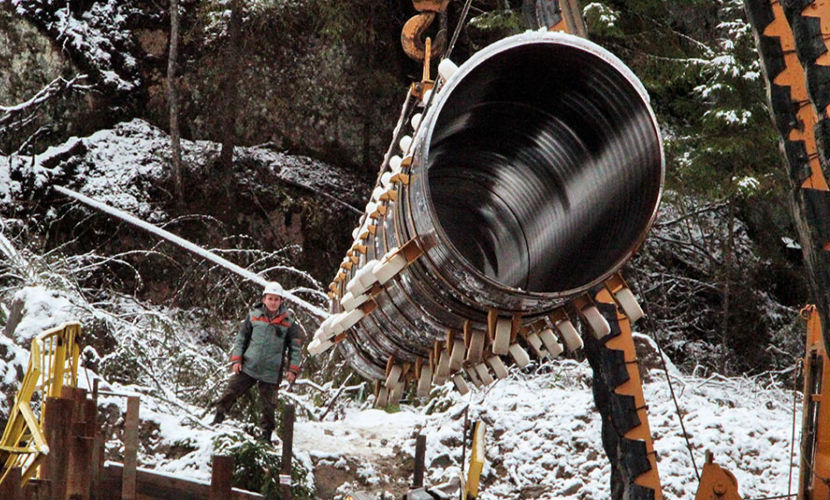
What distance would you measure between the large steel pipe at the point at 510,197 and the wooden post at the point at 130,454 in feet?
9.63

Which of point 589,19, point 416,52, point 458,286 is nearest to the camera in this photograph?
point 458,286

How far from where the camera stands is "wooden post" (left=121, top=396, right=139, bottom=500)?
6.11 meters

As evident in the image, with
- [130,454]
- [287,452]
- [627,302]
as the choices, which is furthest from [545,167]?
[287,452]

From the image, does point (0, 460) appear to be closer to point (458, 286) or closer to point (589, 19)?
point (458, 286)

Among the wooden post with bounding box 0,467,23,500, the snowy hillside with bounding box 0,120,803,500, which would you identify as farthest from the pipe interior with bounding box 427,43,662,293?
the snowy hillside with bounding box 0,120,803,500

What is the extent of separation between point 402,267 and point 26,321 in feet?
24.1

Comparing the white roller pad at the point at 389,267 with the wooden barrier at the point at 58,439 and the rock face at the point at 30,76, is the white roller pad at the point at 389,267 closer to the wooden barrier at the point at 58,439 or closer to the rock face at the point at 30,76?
the wooden barrier at the point at 58,439

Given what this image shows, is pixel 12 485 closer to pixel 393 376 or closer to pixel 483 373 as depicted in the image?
pixel 393 376

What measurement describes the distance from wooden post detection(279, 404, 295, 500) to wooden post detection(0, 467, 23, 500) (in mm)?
3413

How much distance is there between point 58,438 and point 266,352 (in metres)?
3.57

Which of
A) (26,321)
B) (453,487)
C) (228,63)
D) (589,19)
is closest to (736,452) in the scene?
(589,19)

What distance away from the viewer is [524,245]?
11.2 feet

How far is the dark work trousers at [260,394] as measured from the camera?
8664mm

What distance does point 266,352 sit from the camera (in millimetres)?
8641
